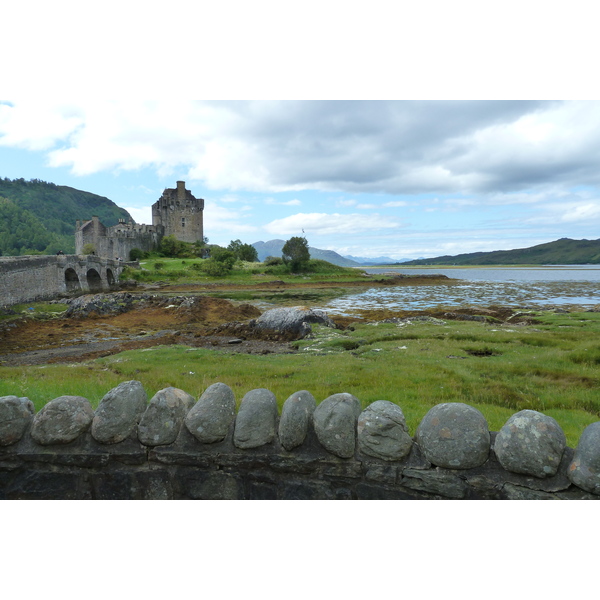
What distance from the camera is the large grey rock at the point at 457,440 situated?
3.64m

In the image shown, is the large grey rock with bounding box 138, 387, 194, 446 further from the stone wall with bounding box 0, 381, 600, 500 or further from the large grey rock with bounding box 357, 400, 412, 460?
the large grey rock with bounding box 357, 400, 412, 460

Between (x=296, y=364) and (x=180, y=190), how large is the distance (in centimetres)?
11245

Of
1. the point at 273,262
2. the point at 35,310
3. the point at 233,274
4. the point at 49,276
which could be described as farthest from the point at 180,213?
the point at 35,310

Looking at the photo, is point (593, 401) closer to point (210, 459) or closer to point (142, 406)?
point (210, 459)

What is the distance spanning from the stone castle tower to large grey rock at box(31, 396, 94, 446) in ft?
375

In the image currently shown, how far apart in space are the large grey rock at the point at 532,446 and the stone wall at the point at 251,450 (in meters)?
0.01

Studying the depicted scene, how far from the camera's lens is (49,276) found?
40.6 m

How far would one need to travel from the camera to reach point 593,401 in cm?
738

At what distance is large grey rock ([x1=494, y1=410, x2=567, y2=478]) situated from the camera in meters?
3.43

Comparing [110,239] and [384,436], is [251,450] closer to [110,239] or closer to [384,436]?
[384,436]

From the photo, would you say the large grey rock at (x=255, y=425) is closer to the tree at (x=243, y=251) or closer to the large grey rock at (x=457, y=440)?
the large grey rock at (x=457, y=440)

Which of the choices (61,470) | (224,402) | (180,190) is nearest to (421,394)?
(224,402)

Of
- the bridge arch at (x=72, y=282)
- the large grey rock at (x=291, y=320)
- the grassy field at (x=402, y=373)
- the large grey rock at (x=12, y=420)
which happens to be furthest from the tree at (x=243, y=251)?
the large grey rock at (x=12, y=420)

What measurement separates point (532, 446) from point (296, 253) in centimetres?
9027
